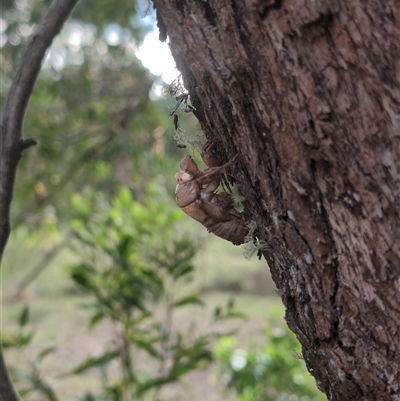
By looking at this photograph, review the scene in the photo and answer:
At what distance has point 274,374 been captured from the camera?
3.36 m

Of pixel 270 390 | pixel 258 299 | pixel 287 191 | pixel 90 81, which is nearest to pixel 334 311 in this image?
pixel 287 191

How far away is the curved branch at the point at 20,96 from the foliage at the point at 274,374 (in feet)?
8.21

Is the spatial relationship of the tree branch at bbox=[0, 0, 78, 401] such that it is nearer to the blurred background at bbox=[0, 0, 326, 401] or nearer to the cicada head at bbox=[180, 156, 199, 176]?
the cicada head at bbox=[180, 156, 199, 176]

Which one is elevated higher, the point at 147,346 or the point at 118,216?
the point at 118,216

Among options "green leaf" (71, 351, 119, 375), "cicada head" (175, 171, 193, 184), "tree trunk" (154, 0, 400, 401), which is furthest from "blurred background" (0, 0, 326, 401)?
"tree trunk" (154, 0, 400, 401)

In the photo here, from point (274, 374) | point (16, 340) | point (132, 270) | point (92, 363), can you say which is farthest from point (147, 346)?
point (274, 374)

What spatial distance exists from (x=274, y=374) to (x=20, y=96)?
2805 millimetres

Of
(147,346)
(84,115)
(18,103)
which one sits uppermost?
(84,115)

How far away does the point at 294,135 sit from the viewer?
79 cm

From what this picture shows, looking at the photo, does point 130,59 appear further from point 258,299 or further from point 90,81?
point 258,299

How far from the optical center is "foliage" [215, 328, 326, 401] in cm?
330

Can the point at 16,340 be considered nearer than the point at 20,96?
No

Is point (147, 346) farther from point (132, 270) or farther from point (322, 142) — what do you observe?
point (322, 142)

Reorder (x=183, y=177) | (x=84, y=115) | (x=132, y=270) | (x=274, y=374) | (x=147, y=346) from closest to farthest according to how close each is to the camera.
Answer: (x=183, y=177) < (x=147, y=346) < (x=132, y=270) < (x=274, y=374) < (x=84, y=115)
